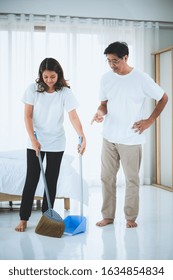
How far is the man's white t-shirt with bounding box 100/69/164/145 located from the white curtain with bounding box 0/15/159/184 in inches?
101

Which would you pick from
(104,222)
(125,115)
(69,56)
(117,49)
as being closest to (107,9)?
(69,56)

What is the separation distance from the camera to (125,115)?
305 cm

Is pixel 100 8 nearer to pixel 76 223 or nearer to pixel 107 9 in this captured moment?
pixel 107 9

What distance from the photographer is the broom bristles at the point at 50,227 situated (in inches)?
111

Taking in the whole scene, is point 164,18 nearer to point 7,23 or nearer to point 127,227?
point 7,23

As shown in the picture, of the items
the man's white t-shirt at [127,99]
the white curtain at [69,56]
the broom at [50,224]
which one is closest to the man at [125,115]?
the man's white t-shirt at [127,99]

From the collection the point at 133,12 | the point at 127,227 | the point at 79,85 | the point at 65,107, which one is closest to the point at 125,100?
the point at 65,107

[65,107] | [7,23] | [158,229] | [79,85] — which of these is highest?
[7,23]

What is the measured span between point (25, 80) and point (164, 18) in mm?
2125

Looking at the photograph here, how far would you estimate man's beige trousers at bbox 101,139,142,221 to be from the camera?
3.08 m

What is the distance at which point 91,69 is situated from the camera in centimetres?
571

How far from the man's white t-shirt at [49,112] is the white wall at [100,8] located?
285 centimetres

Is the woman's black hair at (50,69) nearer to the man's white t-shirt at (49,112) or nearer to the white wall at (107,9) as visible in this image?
the man's white t-shirt at (49,112)

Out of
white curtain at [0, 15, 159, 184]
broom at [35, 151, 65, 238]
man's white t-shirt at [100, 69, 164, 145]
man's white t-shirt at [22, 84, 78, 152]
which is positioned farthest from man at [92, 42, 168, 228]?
white curtain at [0, 15, 159, 184]
